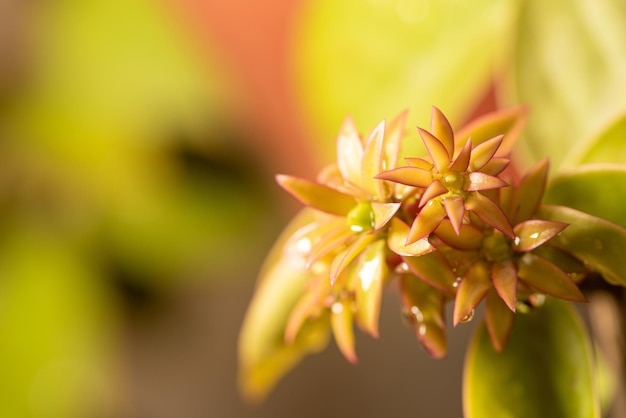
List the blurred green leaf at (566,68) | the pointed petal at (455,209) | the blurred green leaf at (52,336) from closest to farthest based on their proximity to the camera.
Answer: the pointed petal at (455,209) < the blurred green leaf at (566,68) < the blurred green leaf at (52,336)

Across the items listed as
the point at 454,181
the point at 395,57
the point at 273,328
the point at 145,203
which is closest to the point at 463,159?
the point at 454,181

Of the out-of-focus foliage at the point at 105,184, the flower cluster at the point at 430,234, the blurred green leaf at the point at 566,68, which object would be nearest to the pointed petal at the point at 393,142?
the flower cluster at the point at 430,234

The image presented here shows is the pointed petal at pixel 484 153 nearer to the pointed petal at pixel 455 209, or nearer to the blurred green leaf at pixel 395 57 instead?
the pointed petal at pixel 455 209

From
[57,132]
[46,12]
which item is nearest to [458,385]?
[57,132]

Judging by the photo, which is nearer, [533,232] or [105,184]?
[533,232]

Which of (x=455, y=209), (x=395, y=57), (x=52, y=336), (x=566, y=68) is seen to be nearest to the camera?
(x=455, y=209)

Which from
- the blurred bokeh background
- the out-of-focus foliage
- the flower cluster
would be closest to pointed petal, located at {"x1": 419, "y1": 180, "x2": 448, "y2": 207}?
the flower cluster

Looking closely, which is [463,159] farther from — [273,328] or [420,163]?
[273,328]
